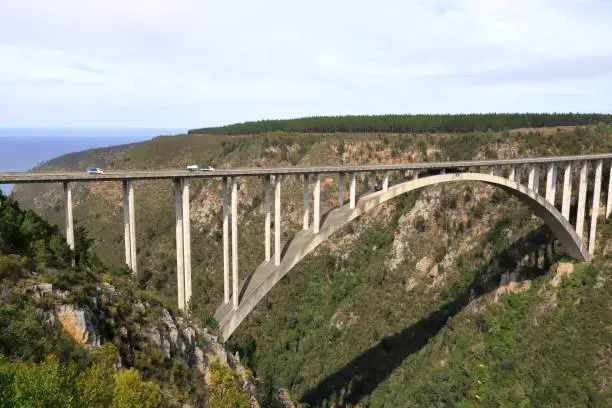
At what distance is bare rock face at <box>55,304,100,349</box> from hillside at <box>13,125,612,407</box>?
759 cm

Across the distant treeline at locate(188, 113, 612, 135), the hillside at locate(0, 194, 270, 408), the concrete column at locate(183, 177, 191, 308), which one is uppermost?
the distant treeline at locate(188, 113, 612, 135)

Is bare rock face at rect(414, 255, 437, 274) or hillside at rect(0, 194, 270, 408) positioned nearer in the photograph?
hillside at rect(0, 194, 270, 408)

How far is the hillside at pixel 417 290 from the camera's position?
121 ft

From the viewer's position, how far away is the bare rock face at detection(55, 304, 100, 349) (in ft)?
58.5

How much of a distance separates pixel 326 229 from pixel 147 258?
47270 mm

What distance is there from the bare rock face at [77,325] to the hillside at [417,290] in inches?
299

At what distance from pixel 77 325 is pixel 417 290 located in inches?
1541

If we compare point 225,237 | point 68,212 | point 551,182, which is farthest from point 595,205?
point 68,212

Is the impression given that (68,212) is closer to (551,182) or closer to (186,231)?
(186,231)

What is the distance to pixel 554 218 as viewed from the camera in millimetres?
40250

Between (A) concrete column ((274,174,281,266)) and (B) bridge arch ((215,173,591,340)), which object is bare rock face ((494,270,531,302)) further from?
(A) concrete column ((274,174,281,266))

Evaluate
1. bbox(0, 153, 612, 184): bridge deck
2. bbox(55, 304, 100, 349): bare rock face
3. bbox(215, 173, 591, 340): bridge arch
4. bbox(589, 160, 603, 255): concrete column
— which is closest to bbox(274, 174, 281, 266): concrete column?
bbox(215, 173, 591, 340): bridge arch

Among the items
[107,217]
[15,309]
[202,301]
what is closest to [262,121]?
[107,217]

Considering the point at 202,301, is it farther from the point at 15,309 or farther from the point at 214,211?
the point at 15,309
